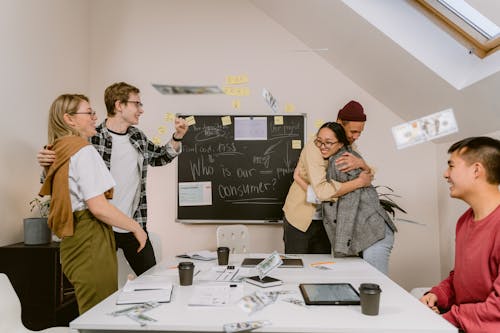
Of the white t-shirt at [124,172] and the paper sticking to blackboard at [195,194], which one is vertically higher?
the white t-shirt at [124,172]

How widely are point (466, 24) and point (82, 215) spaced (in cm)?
233

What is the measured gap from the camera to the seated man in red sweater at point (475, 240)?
57.0 inches

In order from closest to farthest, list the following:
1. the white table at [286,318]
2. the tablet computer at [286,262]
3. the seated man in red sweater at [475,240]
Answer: the white table at [286,318] < the seated man in red sweater at [475,240] < the tablet computer at [286,262]

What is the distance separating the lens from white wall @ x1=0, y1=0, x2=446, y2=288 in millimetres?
3639

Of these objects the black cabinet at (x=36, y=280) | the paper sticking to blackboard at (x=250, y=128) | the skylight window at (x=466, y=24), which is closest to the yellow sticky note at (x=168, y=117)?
the paper sticking to blackboard at (x=250, y=128)

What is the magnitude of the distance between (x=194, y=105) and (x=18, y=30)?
146 cm

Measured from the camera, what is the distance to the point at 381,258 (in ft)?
7.64

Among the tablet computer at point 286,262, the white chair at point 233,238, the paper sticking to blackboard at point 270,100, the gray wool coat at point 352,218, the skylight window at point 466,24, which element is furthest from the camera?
the paper sticking to blackboard at point 270,100

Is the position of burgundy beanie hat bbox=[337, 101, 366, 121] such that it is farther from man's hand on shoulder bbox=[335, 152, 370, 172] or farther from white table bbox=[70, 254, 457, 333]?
white table bbox=[70, 254, 457, 333]

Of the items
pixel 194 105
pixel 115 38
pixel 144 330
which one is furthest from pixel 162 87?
pixel 144 330

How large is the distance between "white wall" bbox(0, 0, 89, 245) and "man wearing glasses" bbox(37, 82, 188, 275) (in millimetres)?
730

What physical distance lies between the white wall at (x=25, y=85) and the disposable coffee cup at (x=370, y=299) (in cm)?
231

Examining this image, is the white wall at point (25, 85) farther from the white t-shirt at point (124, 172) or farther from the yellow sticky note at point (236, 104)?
the yellow sticky note at point (236, 104)

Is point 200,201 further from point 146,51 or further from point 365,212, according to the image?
point 365,212
